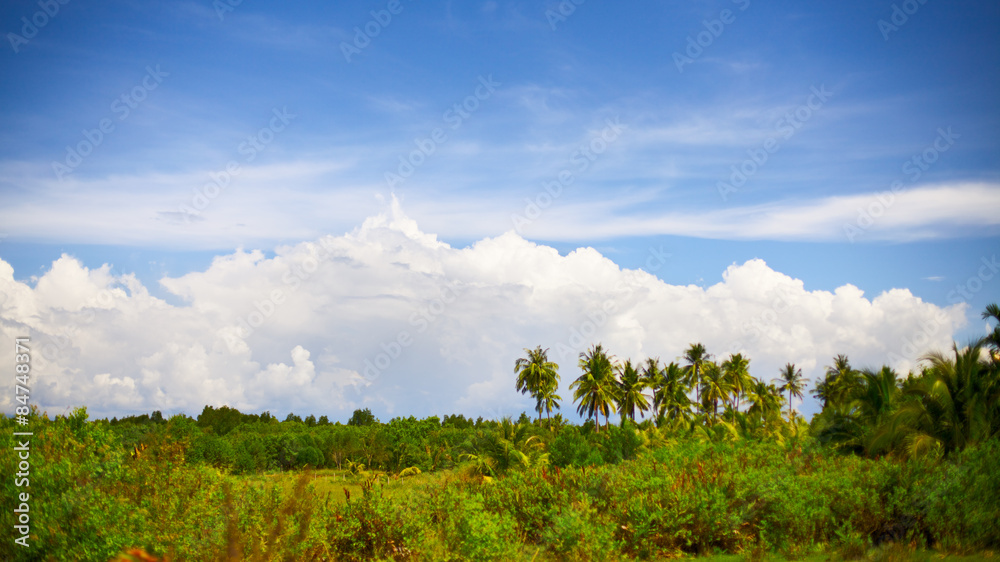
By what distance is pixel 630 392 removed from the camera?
205 ft

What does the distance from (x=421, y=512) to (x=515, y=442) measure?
97.5 ft

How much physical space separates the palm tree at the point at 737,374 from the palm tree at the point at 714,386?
2.54 feet

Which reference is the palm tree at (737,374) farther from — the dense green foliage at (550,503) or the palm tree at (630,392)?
the dense green foliage at (550,503)

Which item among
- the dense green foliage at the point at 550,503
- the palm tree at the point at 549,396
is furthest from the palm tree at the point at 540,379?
the dense green foliage at the point at 550,503

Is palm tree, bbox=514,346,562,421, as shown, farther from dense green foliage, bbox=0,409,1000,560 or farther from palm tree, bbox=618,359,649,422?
dense green foliage, bbox=0,409,1000,560

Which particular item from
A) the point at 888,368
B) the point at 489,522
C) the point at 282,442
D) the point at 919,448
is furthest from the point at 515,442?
the point at 282,442

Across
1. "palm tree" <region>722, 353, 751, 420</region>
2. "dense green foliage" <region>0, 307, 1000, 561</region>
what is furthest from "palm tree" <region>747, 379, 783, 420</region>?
"dense green foliage" <region>0, 307, 1000, 561</region>

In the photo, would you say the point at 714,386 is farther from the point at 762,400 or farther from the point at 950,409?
the point at 950,409

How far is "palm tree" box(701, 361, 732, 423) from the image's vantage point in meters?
68.4

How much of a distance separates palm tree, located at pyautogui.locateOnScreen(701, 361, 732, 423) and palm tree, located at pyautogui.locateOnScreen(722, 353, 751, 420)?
775 mm

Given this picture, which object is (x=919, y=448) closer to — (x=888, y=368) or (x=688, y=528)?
(x=888, y=368)

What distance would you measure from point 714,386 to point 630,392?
11.2 metres

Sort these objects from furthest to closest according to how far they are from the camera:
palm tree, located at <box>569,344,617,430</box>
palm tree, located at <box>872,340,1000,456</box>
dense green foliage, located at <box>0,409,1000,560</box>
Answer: palm tree, located at <box>569,344,617,430</box> → palm tree, located at <box>872,340,1000,456</box> → dense green foliage, located at <box>0,409,1000,560</box>

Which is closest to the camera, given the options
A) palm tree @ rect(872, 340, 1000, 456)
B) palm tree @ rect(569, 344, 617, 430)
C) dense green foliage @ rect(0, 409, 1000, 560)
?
dense green foliage @ rect(0, 409, 1000, 560)
